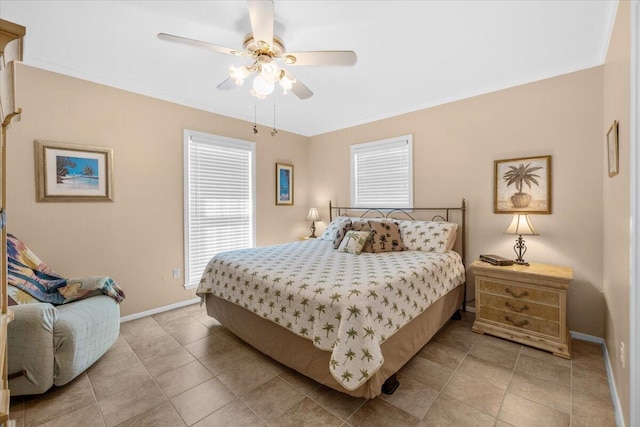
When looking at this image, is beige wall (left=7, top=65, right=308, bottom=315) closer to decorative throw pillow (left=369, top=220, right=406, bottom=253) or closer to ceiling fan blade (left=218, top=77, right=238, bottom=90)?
ceiling fan blade (left=218, top=77, right=238, bottom=90)

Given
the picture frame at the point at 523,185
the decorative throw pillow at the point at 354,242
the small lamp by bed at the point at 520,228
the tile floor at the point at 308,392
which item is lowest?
the tile floor at the point at 308,392

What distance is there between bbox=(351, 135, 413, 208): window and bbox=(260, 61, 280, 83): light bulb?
2.33 meters

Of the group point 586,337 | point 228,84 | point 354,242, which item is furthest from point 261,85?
point 586,337

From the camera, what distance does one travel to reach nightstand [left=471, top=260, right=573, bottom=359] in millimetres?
2285

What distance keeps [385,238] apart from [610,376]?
1.96 metres

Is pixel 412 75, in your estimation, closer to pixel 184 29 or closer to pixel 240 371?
A: pixel 184 29

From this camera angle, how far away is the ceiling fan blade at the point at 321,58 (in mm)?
1874

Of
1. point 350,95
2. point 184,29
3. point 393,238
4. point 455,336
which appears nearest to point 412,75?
point 350,95

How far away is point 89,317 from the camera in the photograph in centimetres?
206

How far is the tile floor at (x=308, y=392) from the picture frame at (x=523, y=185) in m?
1.32

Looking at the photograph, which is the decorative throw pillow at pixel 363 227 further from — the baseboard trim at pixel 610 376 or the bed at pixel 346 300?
the baseboard trim at pixel 610 376

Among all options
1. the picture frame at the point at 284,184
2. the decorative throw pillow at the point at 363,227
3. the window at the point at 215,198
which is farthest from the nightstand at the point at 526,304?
the window at the point at 215,198

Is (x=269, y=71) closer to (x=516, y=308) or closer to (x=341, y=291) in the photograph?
(x=341, y=291)

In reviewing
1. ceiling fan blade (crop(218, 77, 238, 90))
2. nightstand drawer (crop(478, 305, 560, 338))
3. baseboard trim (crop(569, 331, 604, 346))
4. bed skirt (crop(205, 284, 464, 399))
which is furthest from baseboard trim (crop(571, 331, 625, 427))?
ceiling fan blade (crop(218, 77, 238, 90))
